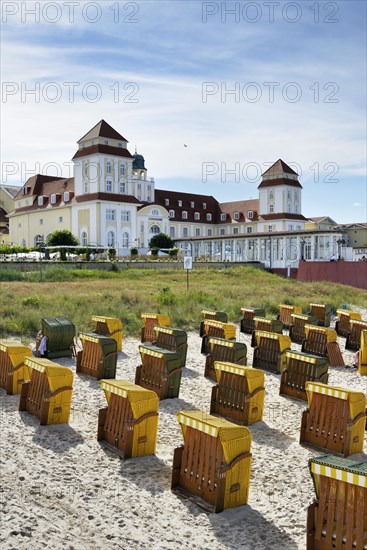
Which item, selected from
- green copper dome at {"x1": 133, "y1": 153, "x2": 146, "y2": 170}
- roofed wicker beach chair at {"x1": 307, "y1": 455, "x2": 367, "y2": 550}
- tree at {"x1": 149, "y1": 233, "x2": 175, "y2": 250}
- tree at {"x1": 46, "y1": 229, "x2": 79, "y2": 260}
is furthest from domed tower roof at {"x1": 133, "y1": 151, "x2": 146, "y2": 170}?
roofed wicker beach chair at {"x1": 307, "y1": 455, "x2": 367, "y2": 550}

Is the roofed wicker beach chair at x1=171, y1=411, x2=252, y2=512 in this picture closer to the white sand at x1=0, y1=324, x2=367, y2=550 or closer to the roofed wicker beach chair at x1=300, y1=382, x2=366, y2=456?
the white sand at x1=0, y1=324, x2=367, y2=550

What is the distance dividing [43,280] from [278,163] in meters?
62.9

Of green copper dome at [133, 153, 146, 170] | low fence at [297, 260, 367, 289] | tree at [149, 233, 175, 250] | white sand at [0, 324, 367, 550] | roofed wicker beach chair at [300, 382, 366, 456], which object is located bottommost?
white sand at [0, 324, 367, 550]

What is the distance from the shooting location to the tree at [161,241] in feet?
241

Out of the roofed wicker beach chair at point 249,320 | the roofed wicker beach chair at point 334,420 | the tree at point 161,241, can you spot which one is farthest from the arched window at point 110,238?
the roofed wicker beach chair at point 334,420

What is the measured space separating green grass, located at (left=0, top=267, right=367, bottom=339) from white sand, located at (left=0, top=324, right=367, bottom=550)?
384 inches

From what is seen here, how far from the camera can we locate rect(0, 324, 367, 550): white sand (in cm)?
614

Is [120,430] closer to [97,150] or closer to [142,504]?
[142,504]

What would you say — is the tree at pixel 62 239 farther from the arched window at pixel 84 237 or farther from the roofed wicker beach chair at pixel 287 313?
the roofed wicker beach chair at pixel 287 313

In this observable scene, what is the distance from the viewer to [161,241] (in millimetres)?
73875

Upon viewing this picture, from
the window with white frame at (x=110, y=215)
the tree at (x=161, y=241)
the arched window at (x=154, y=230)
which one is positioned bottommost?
the tree at (x=161, y=241)

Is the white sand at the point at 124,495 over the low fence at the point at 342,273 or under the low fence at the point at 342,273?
under

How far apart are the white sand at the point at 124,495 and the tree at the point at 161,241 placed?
6323cm

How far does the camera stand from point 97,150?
228 feet
